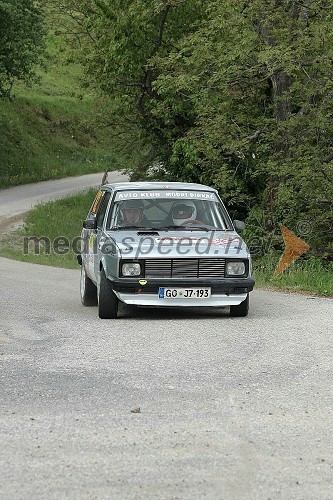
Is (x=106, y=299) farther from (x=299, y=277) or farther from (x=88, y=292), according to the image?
(x=299, y=277)

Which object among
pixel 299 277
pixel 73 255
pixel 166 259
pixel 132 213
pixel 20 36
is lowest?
pixel 73 255

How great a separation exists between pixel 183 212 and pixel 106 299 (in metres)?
1.94

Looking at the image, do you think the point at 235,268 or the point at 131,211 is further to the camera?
the point at 131,211

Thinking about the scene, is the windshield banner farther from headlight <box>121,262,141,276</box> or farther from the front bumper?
the front bumper

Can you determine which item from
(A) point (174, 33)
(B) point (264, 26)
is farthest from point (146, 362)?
(A) point (174, 33)

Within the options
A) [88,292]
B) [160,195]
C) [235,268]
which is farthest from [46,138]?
[235,268]

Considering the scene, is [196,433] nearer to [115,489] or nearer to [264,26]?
[115,489]

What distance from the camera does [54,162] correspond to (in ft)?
184

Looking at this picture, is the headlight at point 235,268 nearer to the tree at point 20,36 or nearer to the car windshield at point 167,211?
the car windshield at point 167,211

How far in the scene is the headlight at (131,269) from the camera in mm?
Result: 12352

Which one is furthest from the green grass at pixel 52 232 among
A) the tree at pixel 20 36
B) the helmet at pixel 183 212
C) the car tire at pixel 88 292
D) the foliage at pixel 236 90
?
the helmet at pixel 183 212

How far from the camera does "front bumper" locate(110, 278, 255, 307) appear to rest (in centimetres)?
1233

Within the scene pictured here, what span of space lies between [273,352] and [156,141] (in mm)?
24633

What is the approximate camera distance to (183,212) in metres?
13.8
